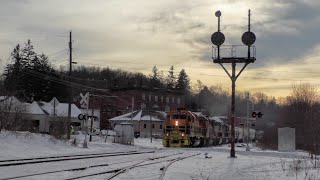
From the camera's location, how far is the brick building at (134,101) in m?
137

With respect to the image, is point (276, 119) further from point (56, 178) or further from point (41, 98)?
point (41, 98)

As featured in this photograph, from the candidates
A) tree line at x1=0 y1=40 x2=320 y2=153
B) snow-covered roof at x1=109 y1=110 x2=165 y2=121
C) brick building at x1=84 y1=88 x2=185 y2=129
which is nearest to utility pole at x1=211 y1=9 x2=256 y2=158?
tree line at x1=0 y1=40 x2=320 y2=153

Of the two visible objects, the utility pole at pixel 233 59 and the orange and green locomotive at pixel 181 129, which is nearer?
the utility pole at pixel 233 59

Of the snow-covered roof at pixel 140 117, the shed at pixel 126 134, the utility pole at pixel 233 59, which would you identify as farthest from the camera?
the snow-covered roof at pixel 140 117

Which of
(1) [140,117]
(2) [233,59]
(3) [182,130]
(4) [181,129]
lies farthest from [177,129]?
(1) [140,117]

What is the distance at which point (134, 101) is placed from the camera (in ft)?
475

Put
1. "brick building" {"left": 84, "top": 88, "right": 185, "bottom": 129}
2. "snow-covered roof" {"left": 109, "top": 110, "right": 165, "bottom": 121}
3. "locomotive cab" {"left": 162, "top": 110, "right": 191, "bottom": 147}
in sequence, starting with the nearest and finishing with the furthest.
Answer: "locomotive cab" {"left": 162, "top": 110, "right": 191, "bottom": 147}, "snow-covered roof" {"left": 109, "top": 110, "right": 165, "bottom": 121}, "brick building" {"left": 84, "top": 88, "right": 185, "bottom": 129}

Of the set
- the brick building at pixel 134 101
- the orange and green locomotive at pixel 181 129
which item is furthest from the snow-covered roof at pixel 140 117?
the orange and green locomotive at pixel 181 129

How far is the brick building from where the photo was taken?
137 m

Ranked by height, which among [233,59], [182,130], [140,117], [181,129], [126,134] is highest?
[233,59]

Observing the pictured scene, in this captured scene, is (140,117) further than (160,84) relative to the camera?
No

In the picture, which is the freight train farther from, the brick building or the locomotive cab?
the brick building

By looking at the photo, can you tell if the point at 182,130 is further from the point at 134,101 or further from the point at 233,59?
the point at 134,101

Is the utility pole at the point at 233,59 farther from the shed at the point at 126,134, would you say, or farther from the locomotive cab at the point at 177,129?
the shed at the point at 126,134
